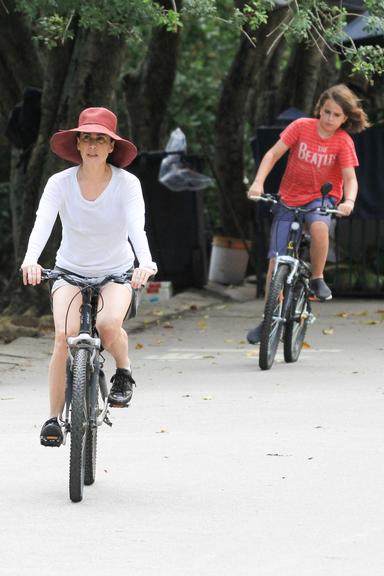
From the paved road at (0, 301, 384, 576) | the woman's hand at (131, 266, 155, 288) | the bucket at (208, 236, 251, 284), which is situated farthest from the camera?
the bucket at (208, 236, 251, 284)

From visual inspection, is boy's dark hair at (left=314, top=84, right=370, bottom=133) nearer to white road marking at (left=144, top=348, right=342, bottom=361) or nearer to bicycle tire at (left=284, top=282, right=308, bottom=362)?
bicycle tire at (left=284, top=282, right=308, bottom=362)

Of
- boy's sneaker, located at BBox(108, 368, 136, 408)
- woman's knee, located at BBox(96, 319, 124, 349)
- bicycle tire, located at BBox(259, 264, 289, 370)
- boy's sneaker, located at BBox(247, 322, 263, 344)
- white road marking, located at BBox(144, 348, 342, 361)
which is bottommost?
white road marking, located at BBox(144, 348, 342, 361)

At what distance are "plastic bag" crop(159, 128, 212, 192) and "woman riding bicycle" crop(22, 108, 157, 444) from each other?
1173 cm

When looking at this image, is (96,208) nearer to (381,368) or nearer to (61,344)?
(61,344)

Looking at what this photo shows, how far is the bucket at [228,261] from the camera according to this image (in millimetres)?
20250

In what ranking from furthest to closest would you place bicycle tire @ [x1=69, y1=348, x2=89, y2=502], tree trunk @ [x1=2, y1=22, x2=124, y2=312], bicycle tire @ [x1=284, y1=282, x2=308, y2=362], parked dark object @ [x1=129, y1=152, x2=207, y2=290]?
parked dark object @ [x1=129, y1=152, x2=207, y2=290] < tree trunk @ [x1=2, y1=22, x2=124, y2=312] < bicycle tire @ [x1=284, y1=282, x2=308, y2=362] < bicycle tire @ [x1=69, y1=348, x2=89, y2=502]

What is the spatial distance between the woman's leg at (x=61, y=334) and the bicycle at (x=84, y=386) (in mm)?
59

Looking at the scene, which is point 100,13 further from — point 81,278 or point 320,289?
point 81,278

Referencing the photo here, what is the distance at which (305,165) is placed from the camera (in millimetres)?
10648

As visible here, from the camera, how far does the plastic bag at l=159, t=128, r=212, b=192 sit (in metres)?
18.5

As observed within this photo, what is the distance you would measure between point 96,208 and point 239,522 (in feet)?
5.58

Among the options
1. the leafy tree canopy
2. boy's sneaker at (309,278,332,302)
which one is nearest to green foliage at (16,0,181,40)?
the leafy tree canopy

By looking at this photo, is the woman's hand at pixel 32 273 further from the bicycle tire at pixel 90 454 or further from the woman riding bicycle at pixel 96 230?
the bicycle tire at pixel 90 454

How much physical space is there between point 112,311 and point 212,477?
0.92 meters
